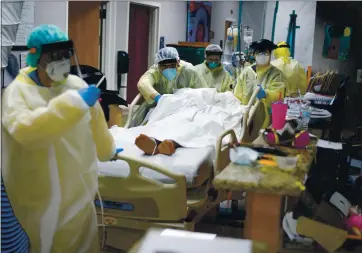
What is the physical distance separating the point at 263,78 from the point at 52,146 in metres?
1.40

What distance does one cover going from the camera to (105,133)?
1.63 m

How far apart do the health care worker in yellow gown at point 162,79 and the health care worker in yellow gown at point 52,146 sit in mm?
895

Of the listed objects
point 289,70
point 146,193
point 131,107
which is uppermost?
point 289,70

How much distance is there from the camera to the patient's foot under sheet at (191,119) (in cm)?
216

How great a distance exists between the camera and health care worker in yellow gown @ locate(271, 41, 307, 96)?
2.24 meters

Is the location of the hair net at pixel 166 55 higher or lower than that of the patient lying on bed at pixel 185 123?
higher

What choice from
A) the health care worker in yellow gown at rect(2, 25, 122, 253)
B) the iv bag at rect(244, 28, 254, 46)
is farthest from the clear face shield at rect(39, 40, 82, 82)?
the iv bag at rect(244, 28, 254, 46)

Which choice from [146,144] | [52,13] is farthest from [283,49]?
[52,13]

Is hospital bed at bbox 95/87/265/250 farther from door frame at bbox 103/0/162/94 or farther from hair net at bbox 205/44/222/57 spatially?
hair net at bbox 205/44/222/57

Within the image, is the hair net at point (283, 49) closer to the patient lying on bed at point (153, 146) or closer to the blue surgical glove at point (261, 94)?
the blue surgical glove at point (261, 94)

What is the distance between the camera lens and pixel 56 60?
55.1 inches

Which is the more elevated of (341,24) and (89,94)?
(341,24)

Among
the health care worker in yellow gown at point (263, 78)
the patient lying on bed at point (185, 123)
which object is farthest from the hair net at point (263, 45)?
the patient lying on bed at point (185, 123)

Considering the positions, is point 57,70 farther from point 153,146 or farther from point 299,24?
point 299,24
